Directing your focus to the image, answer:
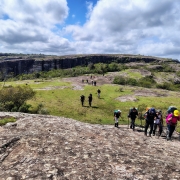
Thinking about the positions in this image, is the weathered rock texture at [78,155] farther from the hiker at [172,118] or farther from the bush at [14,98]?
the bush at [14,98]

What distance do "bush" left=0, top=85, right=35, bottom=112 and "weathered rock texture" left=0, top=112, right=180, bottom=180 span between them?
2436cm

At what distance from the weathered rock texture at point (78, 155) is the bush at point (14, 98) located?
2436 cm

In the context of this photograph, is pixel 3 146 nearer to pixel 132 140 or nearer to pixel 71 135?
pixel 71 135

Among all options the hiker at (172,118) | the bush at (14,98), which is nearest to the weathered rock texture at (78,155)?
the hiker at (172,118)

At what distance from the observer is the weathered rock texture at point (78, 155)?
11.0 metres

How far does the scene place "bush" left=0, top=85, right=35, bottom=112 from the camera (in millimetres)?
41594

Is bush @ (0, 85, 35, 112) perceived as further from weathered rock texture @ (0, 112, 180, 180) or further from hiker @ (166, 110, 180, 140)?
hiker @ (166, 110, 180, 140)

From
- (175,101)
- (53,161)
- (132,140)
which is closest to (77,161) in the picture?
(53,161)

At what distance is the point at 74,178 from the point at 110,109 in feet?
129

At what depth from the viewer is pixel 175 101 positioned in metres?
61.2

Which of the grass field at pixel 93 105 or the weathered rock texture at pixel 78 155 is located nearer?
the weathered rock texture at pixel 78 155

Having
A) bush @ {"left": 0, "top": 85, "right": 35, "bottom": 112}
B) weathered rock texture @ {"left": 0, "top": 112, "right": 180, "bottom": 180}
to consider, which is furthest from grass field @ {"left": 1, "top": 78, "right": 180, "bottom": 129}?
weathered rock texture @ {"left": 0, "top": 112, "right": 180, "bottom": 180}

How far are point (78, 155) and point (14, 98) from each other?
34284 mm

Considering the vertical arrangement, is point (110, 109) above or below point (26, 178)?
below
